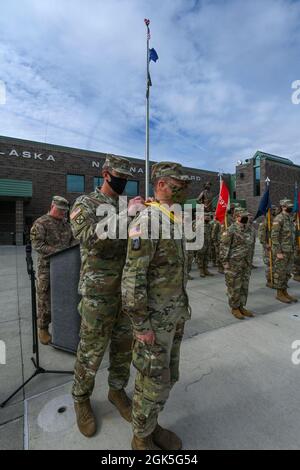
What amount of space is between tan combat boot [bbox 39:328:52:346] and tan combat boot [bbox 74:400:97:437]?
1445 millimetres

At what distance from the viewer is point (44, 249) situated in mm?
3119

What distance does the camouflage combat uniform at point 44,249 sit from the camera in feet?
10.2

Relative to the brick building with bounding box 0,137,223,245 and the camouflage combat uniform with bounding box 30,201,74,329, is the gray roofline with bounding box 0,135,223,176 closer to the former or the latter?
the brick building with bounding box 0,137,223,245

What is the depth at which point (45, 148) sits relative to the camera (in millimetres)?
17766

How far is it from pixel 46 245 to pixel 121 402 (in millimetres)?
2027

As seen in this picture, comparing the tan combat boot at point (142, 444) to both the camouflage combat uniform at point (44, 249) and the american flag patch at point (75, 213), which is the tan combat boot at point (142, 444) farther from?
the camouflage combat uniform at point (44, 249)

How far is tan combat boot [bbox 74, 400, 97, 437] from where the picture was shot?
1.73 metres

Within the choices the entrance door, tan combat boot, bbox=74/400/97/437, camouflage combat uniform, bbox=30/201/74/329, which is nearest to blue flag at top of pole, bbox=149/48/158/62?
camouflage combat uniform, bbox=30/201/74/329

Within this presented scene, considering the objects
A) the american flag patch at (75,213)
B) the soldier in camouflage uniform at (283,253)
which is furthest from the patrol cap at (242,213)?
the american flag patch at (75,213)

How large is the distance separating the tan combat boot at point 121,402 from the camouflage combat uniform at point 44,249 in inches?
61.1

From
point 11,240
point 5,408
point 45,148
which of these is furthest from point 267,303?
point 45,148

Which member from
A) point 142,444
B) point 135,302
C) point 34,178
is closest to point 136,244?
point 135,302
